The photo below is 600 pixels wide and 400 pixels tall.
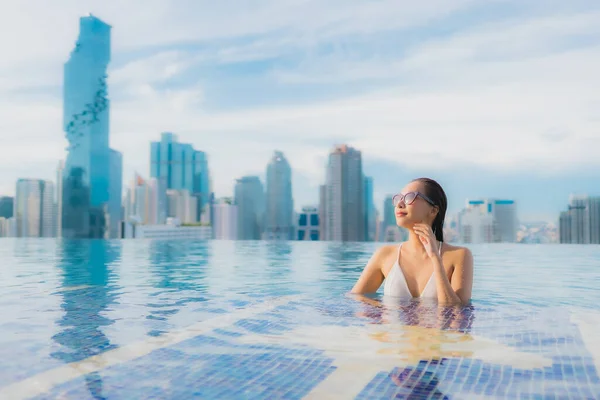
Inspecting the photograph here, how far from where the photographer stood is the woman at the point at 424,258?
14.9 feet

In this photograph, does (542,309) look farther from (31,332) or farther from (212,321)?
(31,332)

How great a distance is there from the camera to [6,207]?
98.9 meters

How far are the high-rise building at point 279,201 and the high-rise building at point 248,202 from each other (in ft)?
4.59

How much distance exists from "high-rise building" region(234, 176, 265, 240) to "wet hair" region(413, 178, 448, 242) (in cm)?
9944

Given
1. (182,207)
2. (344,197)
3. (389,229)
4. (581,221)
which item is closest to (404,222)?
(389,229)

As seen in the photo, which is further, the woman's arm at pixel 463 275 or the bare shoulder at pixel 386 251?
the bare shoulder at pixel 386 251

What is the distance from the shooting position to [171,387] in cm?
302

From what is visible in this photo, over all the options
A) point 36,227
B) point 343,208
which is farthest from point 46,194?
point 343,208

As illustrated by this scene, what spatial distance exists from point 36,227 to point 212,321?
339 feet

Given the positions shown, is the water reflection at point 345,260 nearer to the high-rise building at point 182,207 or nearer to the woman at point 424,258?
the woman at point 424,258

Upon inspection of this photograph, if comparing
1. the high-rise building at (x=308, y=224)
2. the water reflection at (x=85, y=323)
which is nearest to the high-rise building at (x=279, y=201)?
the high-rise building at (x=308, y=224)

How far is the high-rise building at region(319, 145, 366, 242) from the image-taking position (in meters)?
77.8

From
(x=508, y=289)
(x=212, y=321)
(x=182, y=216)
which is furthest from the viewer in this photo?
(x=182, y=216)

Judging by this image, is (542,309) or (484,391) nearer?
(484,391)
